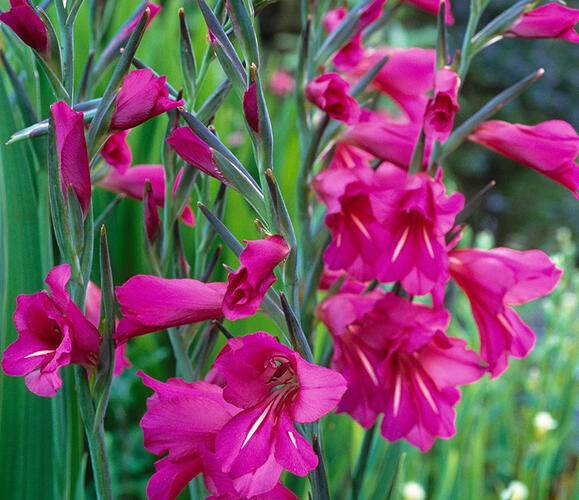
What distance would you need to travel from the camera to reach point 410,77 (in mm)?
825

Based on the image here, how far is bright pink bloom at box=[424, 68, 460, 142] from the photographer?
62 cm

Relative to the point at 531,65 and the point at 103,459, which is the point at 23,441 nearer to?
the point at 103,459

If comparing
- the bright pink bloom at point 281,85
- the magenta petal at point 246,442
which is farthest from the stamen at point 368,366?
the bright pink bloom at point 281,85

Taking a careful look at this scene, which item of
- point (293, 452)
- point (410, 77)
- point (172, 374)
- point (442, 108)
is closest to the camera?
point (293, 452)

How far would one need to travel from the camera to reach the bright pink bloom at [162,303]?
50cm

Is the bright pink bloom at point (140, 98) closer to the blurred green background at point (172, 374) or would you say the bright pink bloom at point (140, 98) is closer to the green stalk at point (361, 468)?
the blurred green background at point (172, 374)

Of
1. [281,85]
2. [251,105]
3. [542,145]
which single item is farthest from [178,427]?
[281,85]

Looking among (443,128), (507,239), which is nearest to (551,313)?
(443,128)

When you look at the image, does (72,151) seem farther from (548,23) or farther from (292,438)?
(548,23)

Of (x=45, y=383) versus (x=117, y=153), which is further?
(x=117, y=153)

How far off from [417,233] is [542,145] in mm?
160

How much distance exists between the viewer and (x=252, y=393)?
19.0 inches

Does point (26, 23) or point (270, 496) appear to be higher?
point (26, 23)

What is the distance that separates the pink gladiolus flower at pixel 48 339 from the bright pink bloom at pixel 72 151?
0.06 meters
